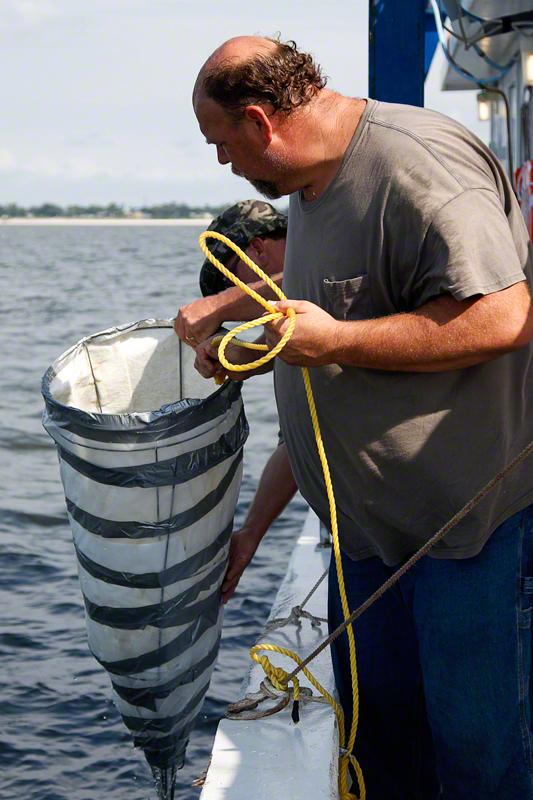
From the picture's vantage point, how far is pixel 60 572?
25.9 ft

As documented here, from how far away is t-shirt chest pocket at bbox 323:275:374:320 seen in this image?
92.1 inches

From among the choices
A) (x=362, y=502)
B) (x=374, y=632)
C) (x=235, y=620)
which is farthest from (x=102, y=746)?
(x=362, y=502)

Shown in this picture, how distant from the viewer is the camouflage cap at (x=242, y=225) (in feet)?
10.9

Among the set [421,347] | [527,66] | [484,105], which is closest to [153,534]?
[421,347]

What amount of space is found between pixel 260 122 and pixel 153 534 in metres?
1.11

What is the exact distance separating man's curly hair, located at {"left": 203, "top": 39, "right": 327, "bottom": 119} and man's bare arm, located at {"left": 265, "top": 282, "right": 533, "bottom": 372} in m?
0.42

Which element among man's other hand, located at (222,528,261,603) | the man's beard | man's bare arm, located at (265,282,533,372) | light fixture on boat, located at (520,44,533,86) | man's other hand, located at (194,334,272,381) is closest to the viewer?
man's bare arm, located at (265,282,533,372)

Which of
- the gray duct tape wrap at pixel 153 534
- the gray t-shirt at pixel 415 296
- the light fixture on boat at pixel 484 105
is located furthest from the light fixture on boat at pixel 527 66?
the gray t-shirt at pixel 415 296

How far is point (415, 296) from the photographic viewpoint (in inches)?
90.1

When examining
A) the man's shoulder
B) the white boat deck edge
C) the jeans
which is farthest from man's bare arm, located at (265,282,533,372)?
the white boat deck edge

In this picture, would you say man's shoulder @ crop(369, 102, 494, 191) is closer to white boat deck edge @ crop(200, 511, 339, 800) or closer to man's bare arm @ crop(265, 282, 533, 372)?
man's bare arm @ crop(265, 282, 533, 372)

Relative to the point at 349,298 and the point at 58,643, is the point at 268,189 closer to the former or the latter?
the point at 349,298

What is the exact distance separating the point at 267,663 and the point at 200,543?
1.24 feet

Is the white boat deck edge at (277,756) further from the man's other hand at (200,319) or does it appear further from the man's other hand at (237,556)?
the man's other hand at (200,319)
